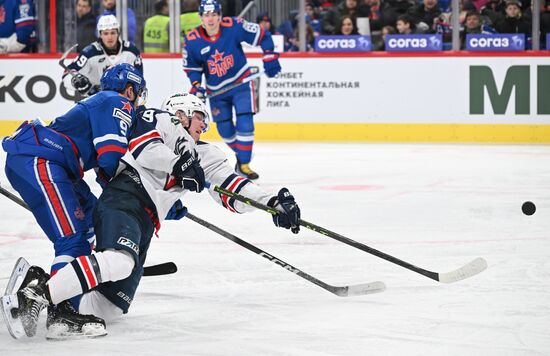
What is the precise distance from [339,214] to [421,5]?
4.65 metres

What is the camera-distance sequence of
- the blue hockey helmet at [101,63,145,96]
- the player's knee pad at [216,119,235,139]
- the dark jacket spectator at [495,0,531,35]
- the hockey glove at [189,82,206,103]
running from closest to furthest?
the blue hockey helmet at [101,63,145,96] < the hockey glove at [189,82,206,103] < the player's knee pad at [216,119,235,139] < the dark jacket spectator at [495,0,531,35]

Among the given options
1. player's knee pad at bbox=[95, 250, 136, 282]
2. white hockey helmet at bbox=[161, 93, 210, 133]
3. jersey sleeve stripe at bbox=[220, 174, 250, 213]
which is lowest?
player's knee pad at bbox=[95, 250, 136, 282]

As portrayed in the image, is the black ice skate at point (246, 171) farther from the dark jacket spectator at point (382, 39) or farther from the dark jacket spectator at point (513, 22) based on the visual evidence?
the dark jacket spectator at point (513, 22)

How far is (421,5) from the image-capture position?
33.3ft

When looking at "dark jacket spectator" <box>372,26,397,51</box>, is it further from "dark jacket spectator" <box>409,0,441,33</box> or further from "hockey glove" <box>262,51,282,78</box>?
"hockey glove" <box>262,51,282,78</box>

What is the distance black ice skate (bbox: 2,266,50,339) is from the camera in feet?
10.1

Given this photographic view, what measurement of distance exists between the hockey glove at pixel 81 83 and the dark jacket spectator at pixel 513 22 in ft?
14.5

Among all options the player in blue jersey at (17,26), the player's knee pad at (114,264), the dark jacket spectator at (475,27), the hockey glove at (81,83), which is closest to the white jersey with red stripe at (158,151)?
Answer: the player's knee pad at (114,264)

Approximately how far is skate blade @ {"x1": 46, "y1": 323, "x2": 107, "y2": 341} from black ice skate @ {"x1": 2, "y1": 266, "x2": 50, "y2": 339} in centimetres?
6

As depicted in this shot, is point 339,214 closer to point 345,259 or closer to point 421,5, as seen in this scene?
point 345,259

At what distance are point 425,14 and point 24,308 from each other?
759cm

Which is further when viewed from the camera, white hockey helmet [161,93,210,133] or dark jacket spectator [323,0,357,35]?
dark jacket spectator [323,0,357,35]

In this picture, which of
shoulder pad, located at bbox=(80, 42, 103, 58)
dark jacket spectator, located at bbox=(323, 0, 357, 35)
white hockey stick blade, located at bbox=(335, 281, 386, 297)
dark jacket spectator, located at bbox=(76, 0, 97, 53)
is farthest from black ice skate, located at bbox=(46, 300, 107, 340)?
dark jacket spectator, located at bbox=(323, 0, 357, 35)

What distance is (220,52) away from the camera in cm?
799
